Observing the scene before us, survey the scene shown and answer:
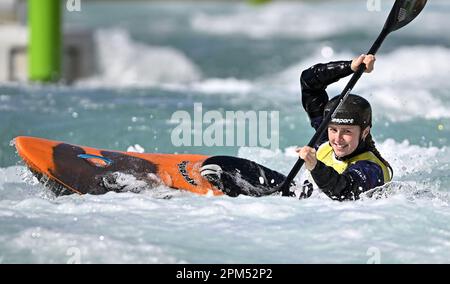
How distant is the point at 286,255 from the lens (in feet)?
13.5

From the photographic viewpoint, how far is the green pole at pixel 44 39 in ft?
30.4

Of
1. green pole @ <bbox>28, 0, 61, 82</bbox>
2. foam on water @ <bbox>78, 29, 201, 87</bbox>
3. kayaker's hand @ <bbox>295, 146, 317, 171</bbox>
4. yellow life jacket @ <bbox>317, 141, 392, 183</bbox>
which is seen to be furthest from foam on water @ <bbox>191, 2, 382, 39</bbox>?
kayaker's hand @ <bbox>295, 146, 317, 171</bbox>

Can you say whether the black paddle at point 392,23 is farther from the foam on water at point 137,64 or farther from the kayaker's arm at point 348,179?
the foam on water at point 137,64

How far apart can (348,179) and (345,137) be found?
0.24 m

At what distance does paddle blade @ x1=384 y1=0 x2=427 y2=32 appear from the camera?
500cm

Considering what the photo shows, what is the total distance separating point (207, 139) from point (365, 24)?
26.0ft

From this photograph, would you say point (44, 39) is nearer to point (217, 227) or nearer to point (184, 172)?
point (184, 172)

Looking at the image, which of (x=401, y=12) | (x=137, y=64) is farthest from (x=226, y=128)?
(x=137, y=64)

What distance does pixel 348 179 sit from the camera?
4426mm

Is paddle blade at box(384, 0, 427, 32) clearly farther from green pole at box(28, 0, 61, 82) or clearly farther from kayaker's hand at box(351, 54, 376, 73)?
green pole at box(28, 0, 61, 82)

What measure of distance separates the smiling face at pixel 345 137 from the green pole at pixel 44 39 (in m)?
5.22

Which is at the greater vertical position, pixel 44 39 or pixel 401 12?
pixel 401 12

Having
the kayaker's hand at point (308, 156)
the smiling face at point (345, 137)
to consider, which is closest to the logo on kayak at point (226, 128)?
the smiling face at point (345, 137)

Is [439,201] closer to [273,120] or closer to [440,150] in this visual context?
[440,150]
